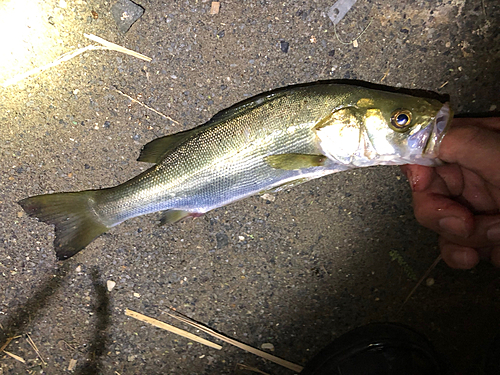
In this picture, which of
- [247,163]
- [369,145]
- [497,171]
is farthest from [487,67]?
[247,163]

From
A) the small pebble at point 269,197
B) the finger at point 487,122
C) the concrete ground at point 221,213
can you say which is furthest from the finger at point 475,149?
the small pebble at point 269,197

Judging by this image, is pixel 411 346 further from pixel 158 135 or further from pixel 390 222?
pixel 158 135

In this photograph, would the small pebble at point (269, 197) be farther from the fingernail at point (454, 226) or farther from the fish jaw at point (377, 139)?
the fingernail at point (454, 226)

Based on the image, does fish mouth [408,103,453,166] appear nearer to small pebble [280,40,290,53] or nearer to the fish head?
the fish head

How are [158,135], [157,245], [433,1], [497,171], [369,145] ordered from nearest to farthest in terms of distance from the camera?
[497,171], [369,145], [433,1], [158,135], [157,245]

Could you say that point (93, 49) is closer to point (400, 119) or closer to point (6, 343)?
point (400, 119)

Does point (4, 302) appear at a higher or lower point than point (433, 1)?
lower
